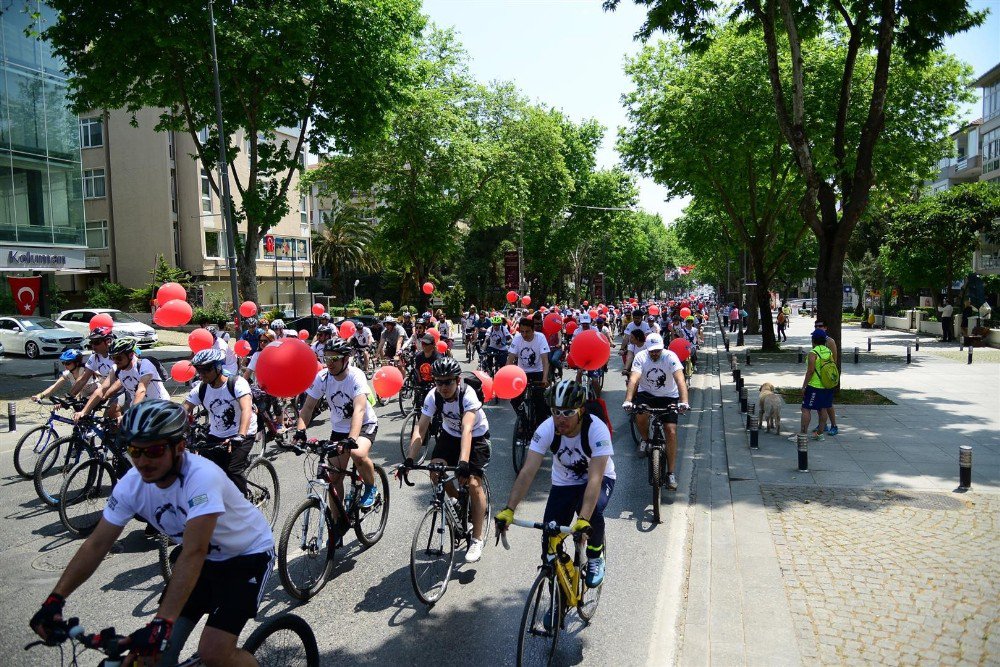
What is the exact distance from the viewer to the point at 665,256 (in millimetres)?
105438

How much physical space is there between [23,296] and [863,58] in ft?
88.0

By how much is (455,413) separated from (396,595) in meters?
1.68

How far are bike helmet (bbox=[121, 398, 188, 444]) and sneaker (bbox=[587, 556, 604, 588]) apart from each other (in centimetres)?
292

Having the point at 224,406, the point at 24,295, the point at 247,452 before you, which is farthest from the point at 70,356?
the point at 24,295

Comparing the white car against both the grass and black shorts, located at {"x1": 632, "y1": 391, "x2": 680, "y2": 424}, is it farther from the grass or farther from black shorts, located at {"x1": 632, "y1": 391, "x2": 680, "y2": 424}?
black shorts, located at {"x1": 632, "y1": 391, "x2": 680, "y2": 424}

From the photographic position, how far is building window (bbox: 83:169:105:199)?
4003 centimetres

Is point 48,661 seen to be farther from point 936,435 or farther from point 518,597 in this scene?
point 936,435

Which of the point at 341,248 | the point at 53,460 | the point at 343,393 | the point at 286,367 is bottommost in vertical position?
the point at 53,460

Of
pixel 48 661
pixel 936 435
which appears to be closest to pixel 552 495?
pixel 48 661

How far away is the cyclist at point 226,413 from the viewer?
681cm

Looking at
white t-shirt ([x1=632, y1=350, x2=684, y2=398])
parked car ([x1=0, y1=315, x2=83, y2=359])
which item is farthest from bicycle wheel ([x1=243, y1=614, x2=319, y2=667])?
parked car ([x1=0, y1=315, x2=83, y2=359])

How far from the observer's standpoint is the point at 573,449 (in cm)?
506

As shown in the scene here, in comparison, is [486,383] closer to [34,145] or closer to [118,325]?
[118,325]

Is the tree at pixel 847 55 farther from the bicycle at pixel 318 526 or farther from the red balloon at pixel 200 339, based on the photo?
the bicycle at pixel 318 526
